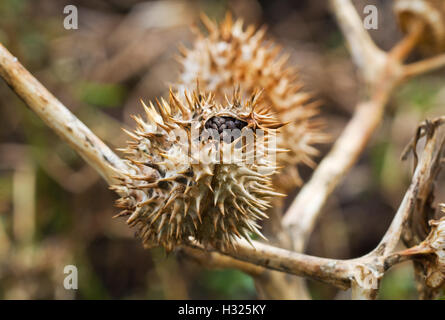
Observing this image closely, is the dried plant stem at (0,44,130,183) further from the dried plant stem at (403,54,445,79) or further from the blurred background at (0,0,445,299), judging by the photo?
the dried plant stem at (403,54,445,79)

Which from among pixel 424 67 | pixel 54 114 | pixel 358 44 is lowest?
pixel 54 114

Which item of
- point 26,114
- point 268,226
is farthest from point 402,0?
point 26,114

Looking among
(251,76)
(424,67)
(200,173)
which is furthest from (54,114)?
(424,67)

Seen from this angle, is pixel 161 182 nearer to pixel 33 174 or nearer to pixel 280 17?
pixel 33 174

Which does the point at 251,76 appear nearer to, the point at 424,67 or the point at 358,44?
the point at 358,44

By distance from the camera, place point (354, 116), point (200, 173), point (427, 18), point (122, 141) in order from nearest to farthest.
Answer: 1. point (200, 173)
2. point (354, 116)
3. point (427, 18)
4. point (122, 141)

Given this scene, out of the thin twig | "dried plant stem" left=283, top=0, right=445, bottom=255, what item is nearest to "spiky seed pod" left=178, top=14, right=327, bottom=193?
"dried plant stem" left=283, top=0, right=445, bottom=255

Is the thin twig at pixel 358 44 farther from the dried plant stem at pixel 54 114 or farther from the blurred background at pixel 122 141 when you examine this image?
the dried plant stem at pixel 54 114
